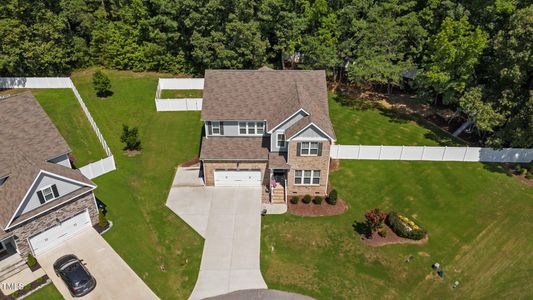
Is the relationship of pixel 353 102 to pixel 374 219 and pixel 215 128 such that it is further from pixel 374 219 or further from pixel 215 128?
pixel 374 219

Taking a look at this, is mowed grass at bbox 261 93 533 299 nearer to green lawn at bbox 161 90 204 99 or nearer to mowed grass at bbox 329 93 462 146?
mowed grass at bbox 329 93 462 146

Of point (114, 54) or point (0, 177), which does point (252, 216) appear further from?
point (114, 54)

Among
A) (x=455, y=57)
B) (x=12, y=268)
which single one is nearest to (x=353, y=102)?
(x=455, y=57)

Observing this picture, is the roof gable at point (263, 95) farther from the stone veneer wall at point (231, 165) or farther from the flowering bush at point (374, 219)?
the flowering bush at point (374, 219)

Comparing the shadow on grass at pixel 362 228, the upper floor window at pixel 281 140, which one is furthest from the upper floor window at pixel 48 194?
the shadow on grass at pixel 362 228

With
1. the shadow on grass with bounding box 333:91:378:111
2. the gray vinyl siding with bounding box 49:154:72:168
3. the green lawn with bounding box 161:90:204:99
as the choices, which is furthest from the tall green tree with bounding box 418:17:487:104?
the gray vinyl siding with bounding box 49:154:72:168

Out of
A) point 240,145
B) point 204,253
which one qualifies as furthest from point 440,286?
point 240,145
